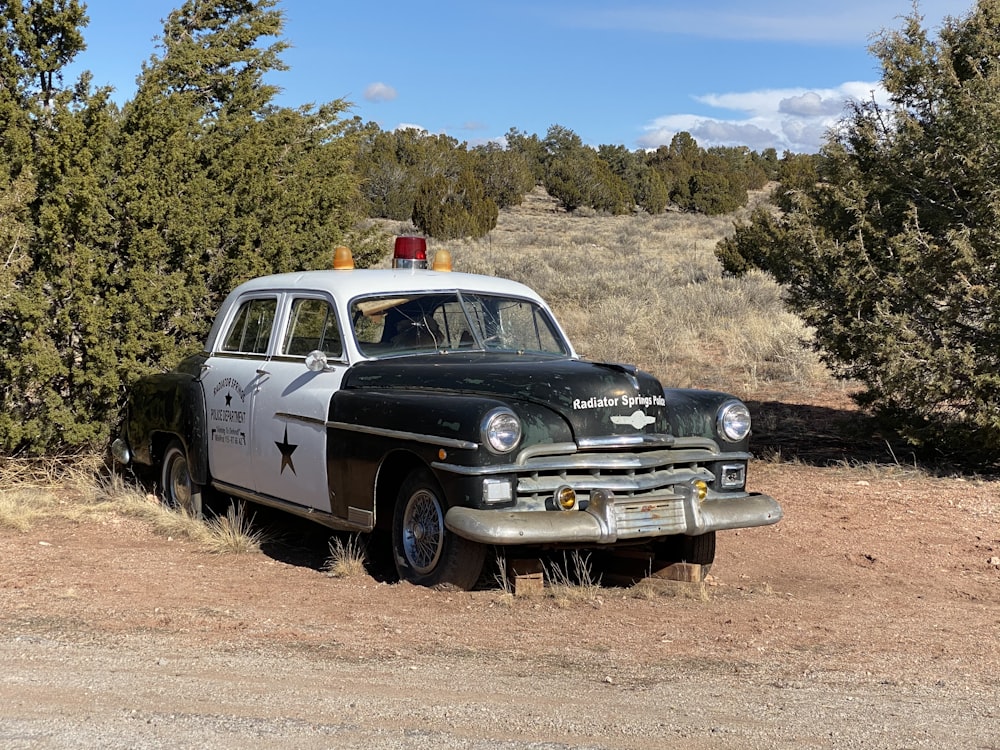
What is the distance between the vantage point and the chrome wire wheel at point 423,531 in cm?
623

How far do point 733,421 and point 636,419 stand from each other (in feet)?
2.39

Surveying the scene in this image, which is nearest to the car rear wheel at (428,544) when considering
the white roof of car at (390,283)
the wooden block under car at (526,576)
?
the wooden block under car at (526,576)

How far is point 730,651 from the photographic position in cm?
538

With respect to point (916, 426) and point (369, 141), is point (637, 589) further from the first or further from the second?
point (369, 141)

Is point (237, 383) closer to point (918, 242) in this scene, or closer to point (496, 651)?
point (496, 651)

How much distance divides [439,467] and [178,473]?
11.4ft

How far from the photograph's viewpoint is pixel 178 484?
28.7ft

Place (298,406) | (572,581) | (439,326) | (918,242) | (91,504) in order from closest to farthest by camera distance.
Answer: (572,581) < (298,406) < (439,326) < (91,504) < (918,242)

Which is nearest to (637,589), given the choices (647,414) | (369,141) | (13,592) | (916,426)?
(647,414)

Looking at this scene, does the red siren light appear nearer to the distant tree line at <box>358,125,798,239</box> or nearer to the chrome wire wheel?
the chrome wire wheel

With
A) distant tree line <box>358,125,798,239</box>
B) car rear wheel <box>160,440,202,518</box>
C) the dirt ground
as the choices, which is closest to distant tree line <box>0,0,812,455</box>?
car rear wheel <box>160,440,202,518</box>

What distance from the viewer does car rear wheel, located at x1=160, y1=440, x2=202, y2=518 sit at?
27.5 ft

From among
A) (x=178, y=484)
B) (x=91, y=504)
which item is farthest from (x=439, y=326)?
(x=91, y=504)

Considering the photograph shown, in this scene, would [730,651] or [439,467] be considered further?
[439,467]
